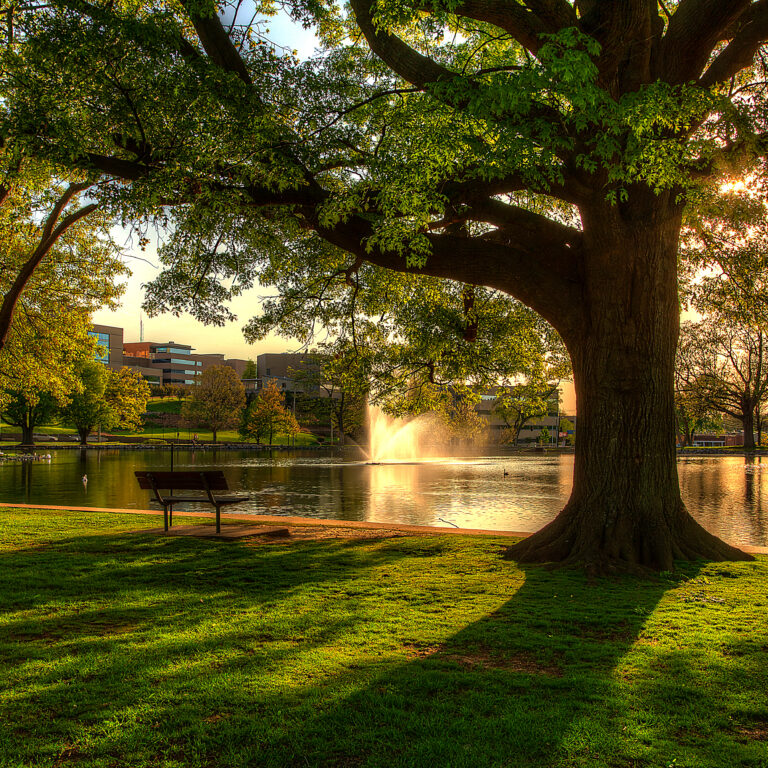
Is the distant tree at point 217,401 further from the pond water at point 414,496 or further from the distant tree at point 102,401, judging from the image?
the pond water at point 414,496

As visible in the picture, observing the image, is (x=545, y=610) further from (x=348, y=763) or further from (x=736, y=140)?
(x=736, y=140)

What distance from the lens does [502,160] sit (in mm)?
6801

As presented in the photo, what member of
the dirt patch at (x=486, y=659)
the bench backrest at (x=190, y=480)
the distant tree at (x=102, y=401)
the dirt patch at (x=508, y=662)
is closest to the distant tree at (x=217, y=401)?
the distant tree at (x=102, y=401)

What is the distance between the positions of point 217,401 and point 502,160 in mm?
84124

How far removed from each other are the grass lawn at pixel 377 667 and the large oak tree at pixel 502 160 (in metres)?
1.83

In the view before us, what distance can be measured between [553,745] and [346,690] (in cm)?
126

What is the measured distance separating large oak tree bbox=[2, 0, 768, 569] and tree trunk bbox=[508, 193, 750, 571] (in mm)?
25

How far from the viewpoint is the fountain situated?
6520cm

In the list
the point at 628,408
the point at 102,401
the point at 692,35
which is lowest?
the point at 628,408

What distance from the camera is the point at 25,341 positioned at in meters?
20.5

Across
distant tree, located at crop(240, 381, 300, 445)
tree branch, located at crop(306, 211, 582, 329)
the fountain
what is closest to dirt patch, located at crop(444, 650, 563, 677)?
tree branch, located at crop(306, 211, 582, 329)

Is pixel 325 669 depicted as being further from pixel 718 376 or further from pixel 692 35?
pixel 718 376

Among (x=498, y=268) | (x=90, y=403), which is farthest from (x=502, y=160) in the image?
(x=90, y=403)

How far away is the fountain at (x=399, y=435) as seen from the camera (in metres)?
65.2
